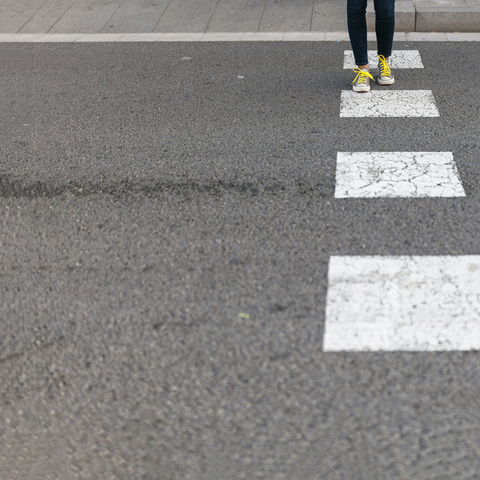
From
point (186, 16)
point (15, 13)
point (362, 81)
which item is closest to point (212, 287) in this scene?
point (362, 81)

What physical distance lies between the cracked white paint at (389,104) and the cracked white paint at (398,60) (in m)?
0.73

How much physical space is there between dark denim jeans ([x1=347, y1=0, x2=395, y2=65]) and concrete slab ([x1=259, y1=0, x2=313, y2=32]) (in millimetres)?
2036

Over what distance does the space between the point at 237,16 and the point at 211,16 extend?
0.34 meters

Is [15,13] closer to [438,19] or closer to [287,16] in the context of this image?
[287,16]

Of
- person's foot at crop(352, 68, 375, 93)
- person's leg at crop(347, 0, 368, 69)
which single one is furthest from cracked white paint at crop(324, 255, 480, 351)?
person's leg at crop(347, 0, 368, 69)

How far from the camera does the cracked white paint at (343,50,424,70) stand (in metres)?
5.82

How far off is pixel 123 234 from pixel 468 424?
6.57ft

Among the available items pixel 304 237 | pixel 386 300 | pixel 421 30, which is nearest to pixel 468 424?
pixel 386 300

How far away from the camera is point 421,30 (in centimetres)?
702

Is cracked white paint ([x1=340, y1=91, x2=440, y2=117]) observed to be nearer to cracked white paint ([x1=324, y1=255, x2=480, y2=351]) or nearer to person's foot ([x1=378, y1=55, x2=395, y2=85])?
person's foot ([x1=378, y1=55, x2=395, y2=85])

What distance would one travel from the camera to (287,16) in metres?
7.56

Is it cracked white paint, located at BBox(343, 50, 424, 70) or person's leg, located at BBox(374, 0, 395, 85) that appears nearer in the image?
person's leg, located at BBox(374, 0, 395, 85)

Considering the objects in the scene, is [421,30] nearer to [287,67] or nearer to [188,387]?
[287,67]

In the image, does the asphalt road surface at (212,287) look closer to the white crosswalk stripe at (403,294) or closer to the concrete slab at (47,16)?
the white crosswalk stripe at (403,294)
